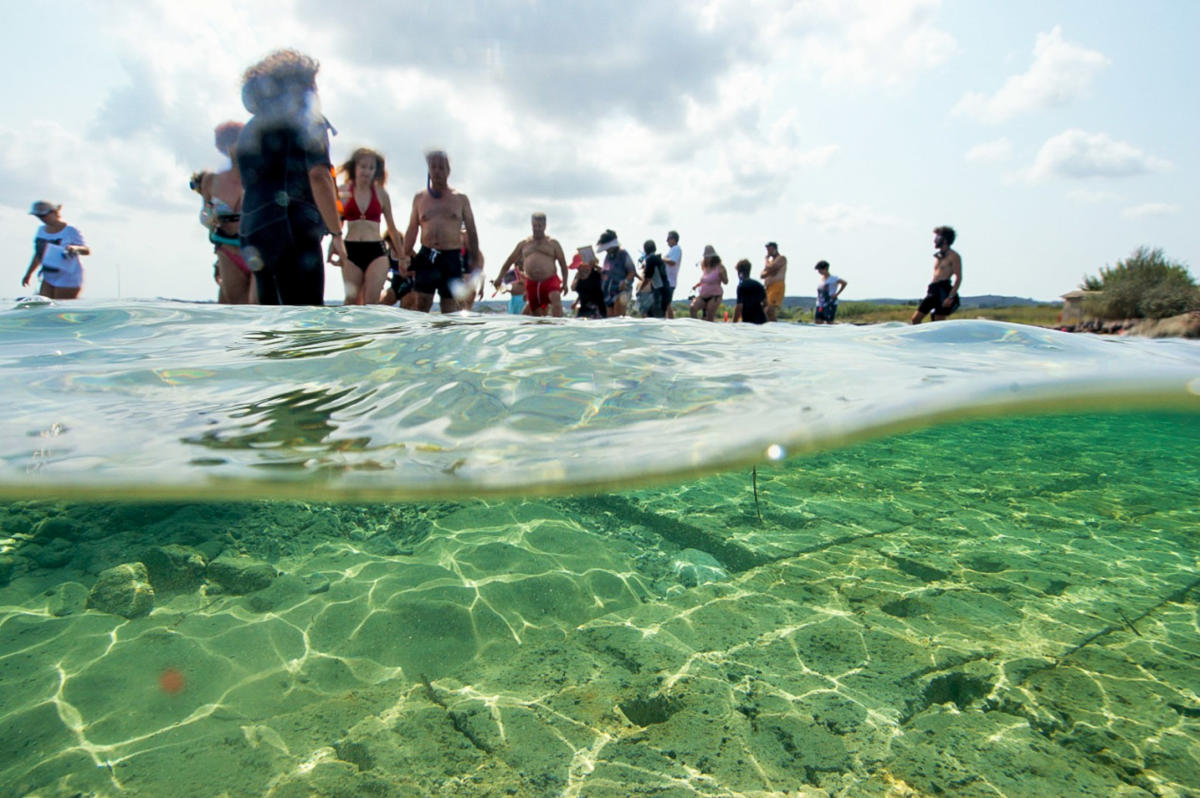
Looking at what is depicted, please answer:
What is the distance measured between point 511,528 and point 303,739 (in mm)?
2838

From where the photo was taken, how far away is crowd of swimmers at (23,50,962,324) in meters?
4.93

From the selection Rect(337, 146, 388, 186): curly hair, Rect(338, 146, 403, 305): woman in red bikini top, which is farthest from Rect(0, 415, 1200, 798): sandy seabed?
Rect(337, 146, 388, 186): curly hair

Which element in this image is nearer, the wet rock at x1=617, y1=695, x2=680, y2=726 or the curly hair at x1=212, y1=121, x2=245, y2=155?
the wet rock at x1=617, y1=695, x2=680, y2=726

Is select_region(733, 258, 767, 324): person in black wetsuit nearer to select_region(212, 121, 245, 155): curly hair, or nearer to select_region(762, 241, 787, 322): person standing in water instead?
select_region(762, 241, 787, 322): person standing in water

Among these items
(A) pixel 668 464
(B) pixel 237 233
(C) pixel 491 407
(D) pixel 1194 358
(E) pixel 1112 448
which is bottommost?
(E) pixel 1112 448

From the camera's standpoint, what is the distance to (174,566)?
174 inches

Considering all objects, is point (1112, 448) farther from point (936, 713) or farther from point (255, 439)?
point (255, 439)

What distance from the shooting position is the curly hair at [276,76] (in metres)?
4.63

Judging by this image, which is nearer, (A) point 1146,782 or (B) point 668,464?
(A) point 1146,782

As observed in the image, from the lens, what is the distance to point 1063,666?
367 cm

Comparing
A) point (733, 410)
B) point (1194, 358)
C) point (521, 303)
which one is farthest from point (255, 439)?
point (521, 303)

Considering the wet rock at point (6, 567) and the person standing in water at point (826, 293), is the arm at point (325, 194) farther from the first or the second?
the person standing in water at point (826, 293)

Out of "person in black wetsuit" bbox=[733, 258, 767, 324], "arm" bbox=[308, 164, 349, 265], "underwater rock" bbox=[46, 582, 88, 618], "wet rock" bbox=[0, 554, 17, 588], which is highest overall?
"arm" bbox=[308, 164, 349, 265]

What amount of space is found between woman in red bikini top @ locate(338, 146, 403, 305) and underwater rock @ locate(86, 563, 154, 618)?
4.14 meters
